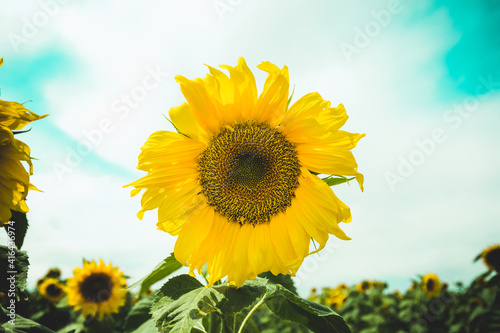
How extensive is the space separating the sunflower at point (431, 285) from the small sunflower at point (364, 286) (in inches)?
65.2

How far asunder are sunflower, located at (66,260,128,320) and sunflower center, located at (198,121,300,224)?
15.5 feet

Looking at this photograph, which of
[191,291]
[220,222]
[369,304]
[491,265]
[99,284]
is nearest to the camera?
[191,291]

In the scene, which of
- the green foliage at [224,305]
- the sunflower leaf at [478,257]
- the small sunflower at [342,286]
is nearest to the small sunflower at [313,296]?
the small sunflower at [342,286]

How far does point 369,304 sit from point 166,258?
964cm

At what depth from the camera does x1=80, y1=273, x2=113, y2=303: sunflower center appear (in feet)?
20.4

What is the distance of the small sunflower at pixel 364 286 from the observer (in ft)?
36.0

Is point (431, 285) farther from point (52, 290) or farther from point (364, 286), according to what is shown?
point (52, 290)

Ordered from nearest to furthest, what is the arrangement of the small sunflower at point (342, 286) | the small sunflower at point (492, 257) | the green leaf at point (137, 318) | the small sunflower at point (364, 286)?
the green leaf at point (137, 318) → the small sunflower at point (492, 257) → the small sunflower at point (364, 286) → the small sunflower at point (342, 286)

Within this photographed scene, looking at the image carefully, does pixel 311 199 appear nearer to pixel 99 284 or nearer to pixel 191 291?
pixel 191 291

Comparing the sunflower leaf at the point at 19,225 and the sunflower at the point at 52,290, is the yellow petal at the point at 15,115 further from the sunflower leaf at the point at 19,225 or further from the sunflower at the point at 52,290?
the sunflower at the point at 52,290

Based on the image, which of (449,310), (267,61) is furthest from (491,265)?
(267,61)

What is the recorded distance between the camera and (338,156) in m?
1.98

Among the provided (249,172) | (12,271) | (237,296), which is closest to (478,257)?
(249,172)

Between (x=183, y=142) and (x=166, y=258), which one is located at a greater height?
(x=183, y=142)
